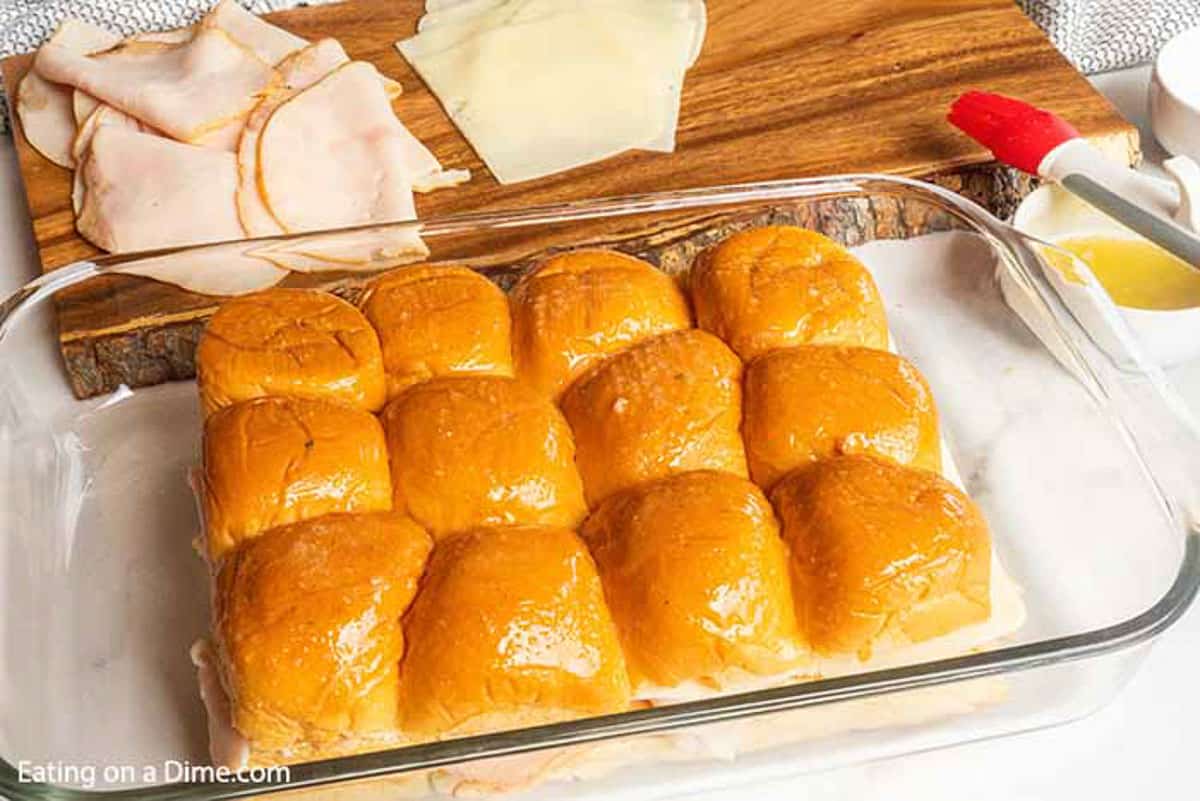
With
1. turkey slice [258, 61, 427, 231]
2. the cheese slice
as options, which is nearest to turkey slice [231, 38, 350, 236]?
turkey slice [258, 61, 427, 231]

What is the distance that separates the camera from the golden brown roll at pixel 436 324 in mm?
1575

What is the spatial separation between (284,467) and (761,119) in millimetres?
893

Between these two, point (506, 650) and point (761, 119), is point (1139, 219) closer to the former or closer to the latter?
point (761, 119)

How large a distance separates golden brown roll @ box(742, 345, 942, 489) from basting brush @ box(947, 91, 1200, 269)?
0.37 metres

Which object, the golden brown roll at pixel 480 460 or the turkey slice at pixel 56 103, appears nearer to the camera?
the golden brown roll at pixel 480 460

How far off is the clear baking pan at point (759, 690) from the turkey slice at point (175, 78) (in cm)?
35

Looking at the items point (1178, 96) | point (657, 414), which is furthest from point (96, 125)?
point (1178, 96)

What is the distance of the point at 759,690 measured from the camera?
1.26 metres

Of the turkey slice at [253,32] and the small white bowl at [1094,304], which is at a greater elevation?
the turkey slice at [253,32]

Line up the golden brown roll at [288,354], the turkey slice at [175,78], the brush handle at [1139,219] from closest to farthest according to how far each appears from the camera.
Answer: the golden brown roll at [288,354] < the brush handle at [1139,219] < the turkey slice at [175,78]

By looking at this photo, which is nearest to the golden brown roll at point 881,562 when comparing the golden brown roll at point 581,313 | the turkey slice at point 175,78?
the golden brown roll at point 581,313

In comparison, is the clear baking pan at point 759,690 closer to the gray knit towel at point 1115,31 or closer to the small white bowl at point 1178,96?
the small white bowl at point 1178,96

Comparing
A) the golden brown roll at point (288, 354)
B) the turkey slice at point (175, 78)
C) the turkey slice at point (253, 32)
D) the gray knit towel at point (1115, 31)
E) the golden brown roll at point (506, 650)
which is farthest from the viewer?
the gray knit towel at point (1115, 31)

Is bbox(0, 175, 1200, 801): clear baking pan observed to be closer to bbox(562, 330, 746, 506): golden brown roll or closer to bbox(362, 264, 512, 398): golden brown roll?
bbox(362, 264, 512, 398): golden brown roll
